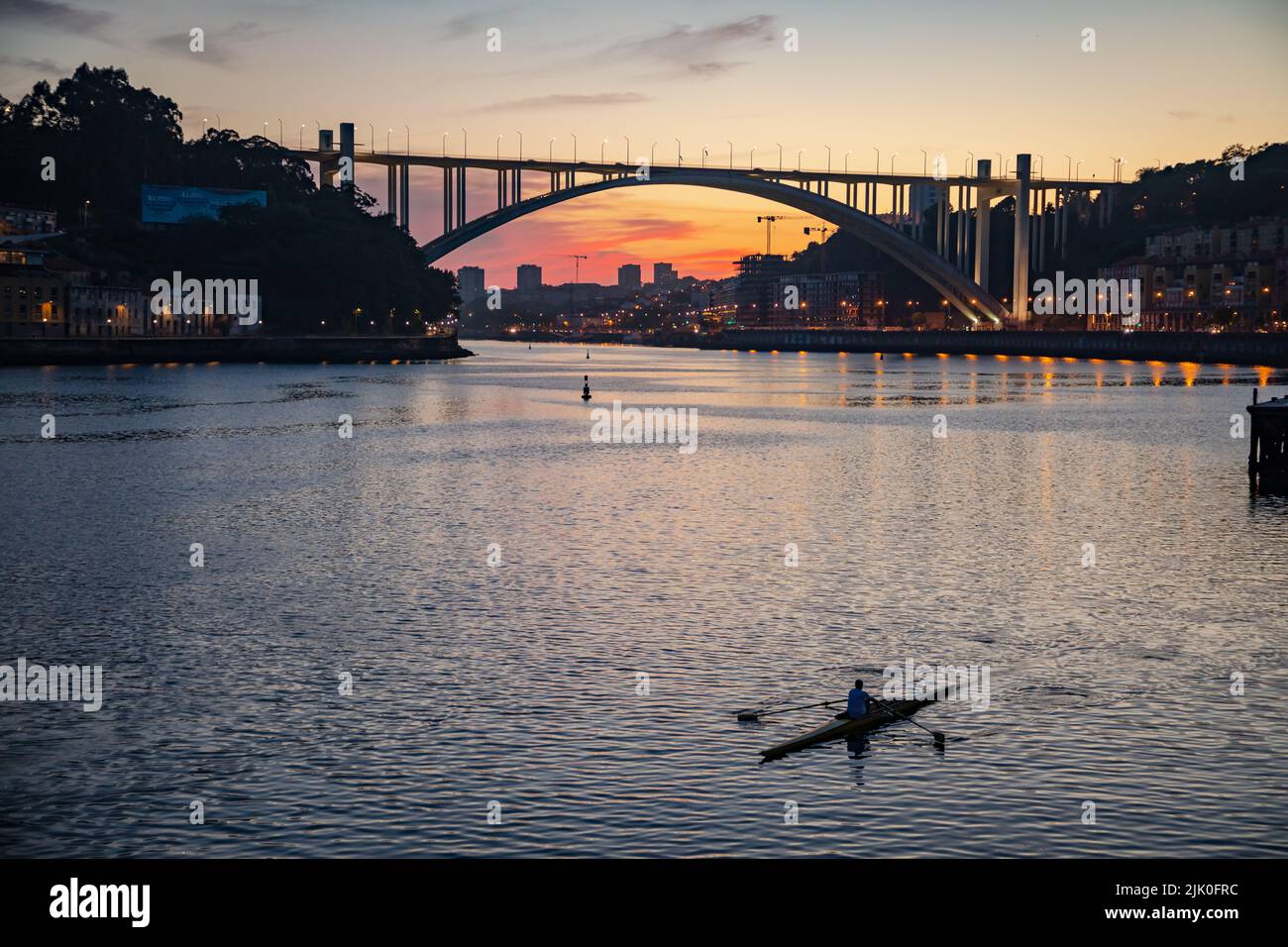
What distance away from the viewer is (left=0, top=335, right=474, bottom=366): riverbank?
119m

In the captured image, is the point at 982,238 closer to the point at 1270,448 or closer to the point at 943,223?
the point at 943,223

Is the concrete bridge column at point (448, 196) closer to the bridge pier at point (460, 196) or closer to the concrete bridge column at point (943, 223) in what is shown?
the bridge pier at point (460, 196)

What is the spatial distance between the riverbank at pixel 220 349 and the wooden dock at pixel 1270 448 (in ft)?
340

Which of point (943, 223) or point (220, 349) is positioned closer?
point (220, 349)

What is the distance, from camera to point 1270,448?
4094 centimetres

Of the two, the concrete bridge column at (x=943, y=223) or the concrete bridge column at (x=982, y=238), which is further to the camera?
the concrete bridge column at (x=982, y=238)

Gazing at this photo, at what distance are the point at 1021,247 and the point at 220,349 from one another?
92.2 meters

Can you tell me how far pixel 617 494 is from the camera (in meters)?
41.0

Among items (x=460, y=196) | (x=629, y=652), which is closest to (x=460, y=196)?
(x=460, y=196)

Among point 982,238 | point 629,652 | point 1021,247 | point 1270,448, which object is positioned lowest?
point 629,652

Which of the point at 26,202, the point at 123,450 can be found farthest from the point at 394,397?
the point at 26,202

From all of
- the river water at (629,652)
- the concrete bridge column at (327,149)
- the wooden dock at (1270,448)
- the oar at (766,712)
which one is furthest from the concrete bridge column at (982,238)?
the oar at (766,712)

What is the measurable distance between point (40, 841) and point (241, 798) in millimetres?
1911

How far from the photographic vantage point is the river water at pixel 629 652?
44.7ft
